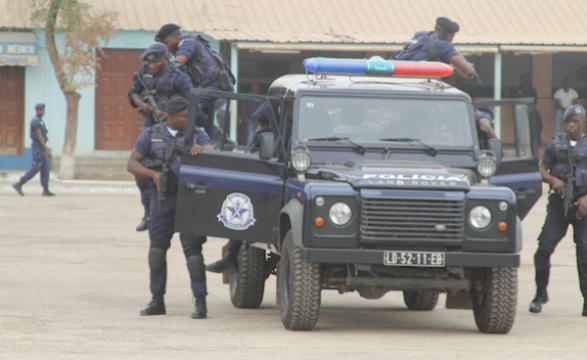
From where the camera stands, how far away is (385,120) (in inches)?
297

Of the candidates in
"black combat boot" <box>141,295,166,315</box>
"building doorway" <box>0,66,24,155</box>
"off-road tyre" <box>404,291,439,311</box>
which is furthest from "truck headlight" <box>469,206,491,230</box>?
"building doorway" <box>0,66,24,155</box>

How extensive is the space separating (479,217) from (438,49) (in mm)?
3129

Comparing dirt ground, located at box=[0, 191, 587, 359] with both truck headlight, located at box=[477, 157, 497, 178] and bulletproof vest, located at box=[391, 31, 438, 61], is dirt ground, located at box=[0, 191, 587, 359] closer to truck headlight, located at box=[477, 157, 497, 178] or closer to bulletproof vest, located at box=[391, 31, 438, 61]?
truck headlight, located at box=[477, 157, 497, 178]

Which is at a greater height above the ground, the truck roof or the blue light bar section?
the blue light bar section

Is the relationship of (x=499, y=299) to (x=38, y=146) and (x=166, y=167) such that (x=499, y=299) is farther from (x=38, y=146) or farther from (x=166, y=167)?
(x=38, y=146)

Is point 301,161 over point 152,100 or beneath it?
beneath

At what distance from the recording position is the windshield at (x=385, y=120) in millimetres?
7445

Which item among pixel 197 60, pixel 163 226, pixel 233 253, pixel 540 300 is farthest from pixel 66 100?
pixel 540 300

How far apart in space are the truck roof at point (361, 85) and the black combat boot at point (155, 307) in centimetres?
207

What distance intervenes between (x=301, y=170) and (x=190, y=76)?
9.03 ft

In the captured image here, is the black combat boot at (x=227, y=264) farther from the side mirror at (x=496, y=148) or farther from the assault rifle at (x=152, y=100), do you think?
the side mirror at (x=496, y=148)

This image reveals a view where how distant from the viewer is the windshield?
7.45 metres

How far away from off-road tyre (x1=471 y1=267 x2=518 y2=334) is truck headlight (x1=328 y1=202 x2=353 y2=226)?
117 centimetres

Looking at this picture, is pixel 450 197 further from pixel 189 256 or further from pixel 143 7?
pixel 143 7
